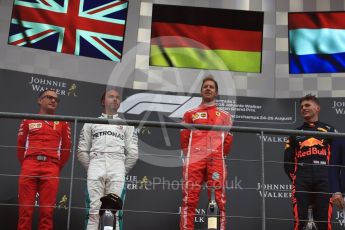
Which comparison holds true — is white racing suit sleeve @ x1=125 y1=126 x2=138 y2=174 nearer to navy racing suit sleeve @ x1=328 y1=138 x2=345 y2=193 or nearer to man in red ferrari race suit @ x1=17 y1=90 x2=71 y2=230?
man in red ferrari race suit @ x1=17 y1=90 x2=71 y2=230

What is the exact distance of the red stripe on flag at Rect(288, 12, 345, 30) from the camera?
571cm

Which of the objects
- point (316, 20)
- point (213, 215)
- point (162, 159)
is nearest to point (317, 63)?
point (316, 20)

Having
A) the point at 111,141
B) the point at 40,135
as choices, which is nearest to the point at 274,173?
the point at 111,141

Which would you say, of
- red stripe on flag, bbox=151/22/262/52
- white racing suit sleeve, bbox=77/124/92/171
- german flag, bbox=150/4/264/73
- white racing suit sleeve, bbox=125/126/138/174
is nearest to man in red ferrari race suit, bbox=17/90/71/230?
white racing suit sleeve, bbox=77/124/92/171

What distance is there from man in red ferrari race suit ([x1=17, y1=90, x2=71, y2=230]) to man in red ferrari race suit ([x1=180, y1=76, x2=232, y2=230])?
0.80m

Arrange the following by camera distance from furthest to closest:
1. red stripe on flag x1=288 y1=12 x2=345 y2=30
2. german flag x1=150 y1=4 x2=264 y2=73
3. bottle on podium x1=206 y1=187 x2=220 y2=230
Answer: red stripe on flag x1=288 y1=12 x2=345 y2=30
german flag x1=150 y1=4 x2=264 y2=73
bottle on podium x1=206 y1=187 x2=220 y2=230

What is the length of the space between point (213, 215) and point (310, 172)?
30.0 inches

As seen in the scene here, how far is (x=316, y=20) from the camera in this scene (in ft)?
18.8

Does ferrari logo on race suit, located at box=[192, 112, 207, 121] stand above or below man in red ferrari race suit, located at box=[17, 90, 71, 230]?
above

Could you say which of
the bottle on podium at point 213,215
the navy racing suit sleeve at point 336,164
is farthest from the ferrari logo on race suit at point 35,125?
the navy racing suit sleeve at point 336,164

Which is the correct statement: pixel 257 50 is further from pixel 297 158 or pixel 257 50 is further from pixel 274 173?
pixel 297 158

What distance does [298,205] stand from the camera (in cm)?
409

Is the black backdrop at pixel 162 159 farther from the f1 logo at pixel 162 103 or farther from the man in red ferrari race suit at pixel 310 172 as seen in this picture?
the man in red ferrari race suit at pixel 310 172

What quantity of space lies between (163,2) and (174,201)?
1.71m
